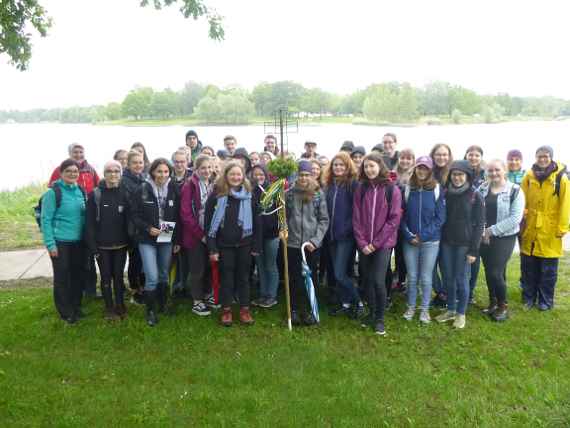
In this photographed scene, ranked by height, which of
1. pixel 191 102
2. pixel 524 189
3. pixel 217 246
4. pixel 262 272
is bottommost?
pixel 262 272

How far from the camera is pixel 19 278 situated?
24.1 ft

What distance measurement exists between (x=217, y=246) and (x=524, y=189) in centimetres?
419

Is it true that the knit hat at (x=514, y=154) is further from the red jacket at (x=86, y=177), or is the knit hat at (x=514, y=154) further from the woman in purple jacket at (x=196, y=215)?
the red jacket at (x=86, y=177)

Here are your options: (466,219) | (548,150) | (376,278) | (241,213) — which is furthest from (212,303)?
(548,150)

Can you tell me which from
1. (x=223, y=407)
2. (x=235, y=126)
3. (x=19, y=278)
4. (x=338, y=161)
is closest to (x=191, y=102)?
(x=235, y=126)

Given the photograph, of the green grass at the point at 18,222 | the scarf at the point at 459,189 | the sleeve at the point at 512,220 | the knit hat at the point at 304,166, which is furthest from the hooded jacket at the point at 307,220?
the green grass at the point at 18,222

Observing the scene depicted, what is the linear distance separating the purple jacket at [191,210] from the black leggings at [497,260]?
3.63 m

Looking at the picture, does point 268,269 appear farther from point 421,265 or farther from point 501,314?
point 501,314

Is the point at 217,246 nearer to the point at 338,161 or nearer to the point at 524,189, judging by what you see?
the point at 338,161

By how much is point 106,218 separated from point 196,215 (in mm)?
1065

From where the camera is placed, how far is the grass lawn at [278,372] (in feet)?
12.9

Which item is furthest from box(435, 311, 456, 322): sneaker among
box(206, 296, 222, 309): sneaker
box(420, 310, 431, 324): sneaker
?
box(206, 296, 222, 309): sneaker

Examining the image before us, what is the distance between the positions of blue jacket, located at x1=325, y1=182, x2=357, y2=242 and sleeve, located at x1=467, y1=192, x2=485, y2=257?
143cm

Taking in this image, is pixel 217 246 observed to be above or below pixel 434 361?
above
